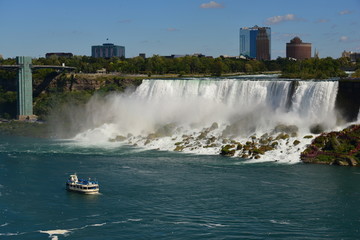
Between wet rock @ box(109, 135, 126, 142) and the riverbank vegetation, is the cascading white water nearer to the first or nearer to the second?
wet rock @ box(109, 135, 126, 142)

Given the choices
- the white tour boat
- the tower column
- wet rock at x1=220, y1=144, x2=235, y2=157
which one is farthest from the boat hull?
the tower column

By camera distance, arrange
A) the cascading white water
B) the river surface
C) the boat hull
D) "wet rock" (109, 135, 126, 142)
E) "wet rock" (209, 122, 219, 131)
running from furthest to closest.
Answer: "wet rock" (109, 135, 126, 142)
"wet rock" (209, 122, 219, 131)
the cascading white water
the boat hull
the river surface

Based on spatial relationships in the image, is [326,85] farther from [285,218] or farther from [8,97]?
[8,97]

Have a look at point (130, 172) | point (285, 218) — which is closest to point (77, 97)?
point (130, 172)

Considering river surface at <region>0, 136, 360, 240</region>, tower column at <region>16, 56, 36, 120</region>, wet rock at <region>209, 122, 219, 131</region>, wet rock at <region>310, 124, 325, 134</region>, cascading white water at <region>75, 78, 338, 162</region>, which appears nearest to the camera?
river surface at <region>0, 136, 360, 240</region>

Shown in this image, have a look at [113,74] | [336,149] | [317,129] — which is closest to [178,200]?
[336,149]
